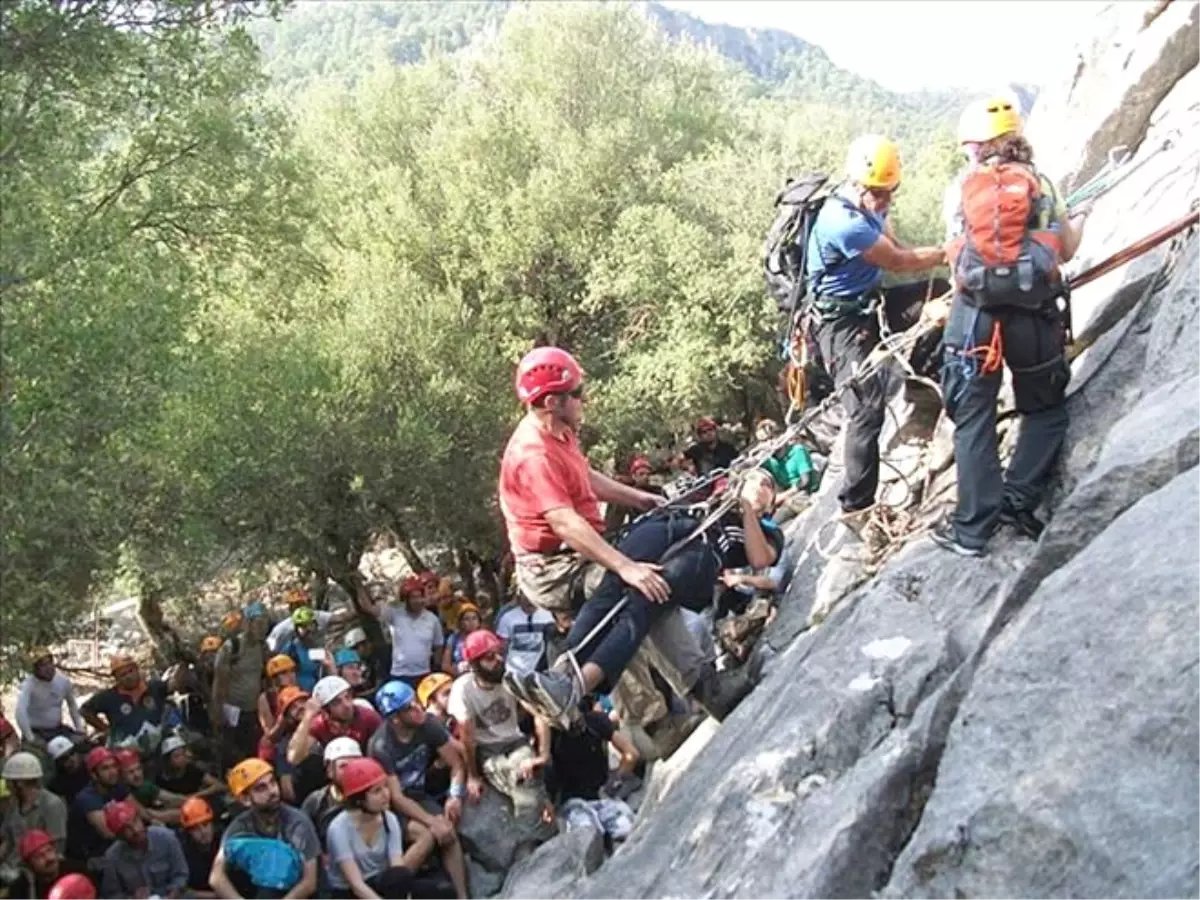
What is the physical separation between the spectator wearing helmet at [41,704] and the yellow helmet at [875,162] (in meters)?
8.56

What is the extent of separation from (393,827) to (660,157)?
22.2 metres

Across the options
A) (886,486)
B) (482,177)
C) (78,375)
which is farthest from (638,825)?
(482,177)

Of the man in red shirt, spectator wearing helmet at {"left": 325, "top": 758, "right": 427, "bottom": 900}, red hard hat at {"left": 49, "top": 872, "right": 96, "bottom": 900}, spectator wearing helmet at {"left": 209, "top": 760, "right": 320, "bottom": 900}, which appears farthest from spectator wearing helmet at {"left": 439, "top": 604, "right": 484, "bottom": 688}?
the man in red shirt

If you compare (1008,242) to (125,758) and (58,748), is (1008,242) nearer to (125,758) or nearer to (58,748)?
(125,758)

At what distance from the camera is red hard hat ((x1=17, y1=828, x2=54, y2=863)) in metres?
8.65

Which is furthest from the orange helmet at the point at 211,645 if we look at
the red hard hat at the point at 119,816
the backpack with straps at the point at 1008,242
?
the backpack with straps at the point at 1008,242

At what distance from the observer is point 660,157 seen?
2809cm

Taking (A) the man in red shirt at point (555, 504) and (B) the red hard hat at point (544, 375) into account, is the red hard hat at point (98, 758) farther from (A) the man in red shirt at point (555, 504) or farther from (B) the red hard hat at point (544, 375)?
(B) the red hard hat at point (544, 375)

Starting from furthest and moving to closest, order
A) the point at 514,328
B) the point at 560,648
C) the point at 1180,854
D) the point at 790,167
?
the point at 790,167 < the point at 514,328 < the point at 560,648 < the point at 1180,854

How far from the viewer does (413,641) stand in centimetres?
1191

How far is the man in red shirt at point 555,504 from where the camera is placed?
21.0 feet

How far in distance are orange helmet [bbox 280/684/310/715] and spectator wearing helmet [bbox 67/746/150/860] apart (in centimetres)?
139

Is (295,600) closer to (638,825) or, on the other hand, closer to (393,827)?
(393,827)

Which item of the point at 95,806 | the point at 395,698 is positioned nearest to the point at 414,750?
the point at 395,698
